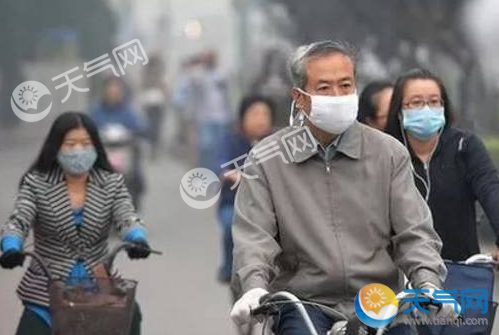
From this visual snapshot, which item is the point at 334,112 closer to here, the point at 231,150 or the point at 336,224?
the point at 336,224

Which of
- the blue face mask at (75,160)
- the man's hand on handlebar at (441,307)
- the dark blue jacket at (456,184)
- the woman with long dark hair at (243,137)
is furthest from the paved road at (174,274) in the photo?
the man's hand on handlebar at (441,307)

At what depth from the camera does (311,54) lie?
4.90 m

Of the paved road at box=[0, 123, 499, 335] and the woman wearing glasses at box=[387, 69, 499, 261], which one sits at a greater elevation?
the woman wearing glasses at box=[387, 69, 499, 261]

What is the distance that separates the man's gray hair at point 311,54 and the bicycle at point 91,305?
134 cm

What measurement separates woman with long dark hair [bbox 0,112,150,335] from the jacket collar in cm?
157

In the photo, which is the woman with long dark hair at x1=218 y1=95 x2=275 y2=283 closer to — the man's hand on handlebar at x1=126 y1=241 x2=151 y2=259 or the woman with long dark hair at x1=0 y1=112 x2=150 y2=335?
the woman with long dark hair at x1=0 y1=112 x2=150 y2=335

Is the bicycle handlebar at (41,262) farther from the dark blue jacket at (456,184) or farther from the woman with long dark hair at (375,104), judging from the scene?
the woman with long dark hair at (375,104)

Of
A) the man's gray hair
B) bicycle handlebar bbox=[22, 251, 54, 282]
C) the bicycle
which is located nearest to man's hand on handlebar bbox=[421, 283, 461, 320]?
the man's gray hair

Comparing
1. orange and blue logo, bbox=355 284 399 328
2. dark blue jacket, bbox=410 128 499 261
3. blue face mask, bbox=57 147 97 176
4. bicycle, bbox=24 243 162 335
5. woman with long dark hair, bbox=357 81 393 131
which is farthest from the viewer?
woman with long dark hair, bbox=357 81 393 131

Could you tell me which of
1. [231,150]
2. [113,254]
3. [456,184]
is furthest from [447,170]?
[231,150]

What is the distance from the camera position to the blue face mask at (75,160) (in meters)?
6.48

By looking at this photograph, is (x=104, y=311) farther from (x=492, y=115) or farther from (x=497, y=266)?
(x=492, y=115)

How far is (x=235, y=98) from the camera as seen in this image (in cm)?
Answer: 2622

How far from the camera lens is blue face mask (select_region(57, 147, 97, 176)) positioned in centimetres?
648
